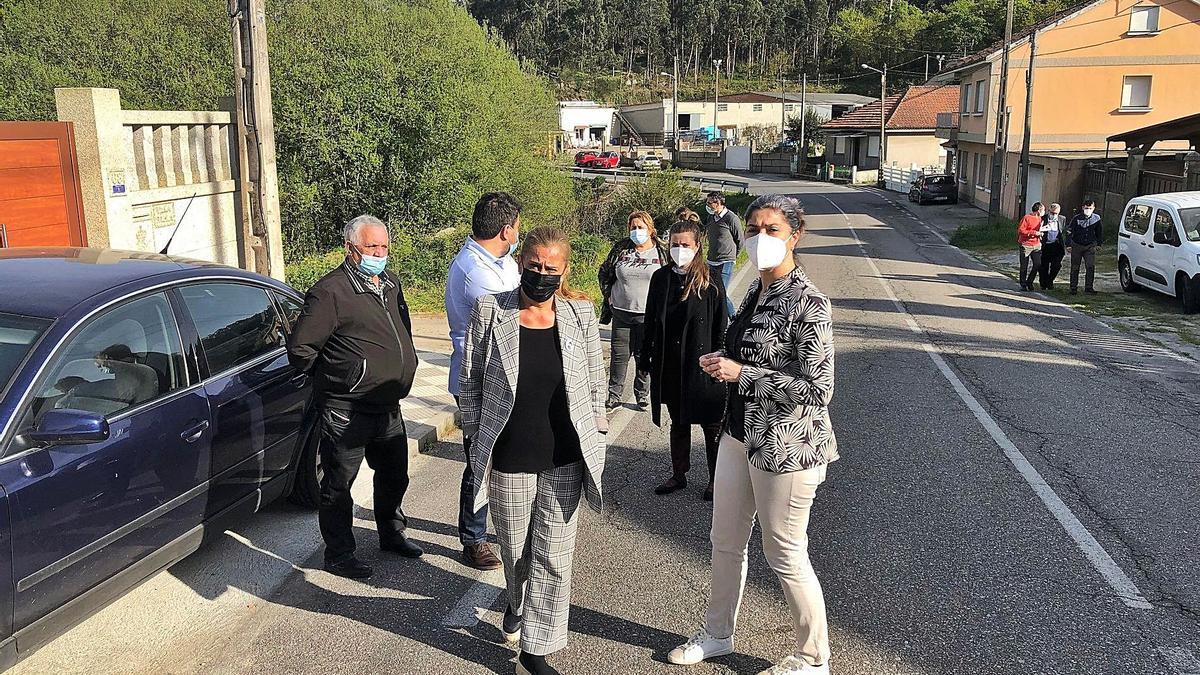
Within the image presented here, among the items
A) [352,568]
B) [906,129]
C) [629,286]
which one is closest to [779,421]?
[352,568]

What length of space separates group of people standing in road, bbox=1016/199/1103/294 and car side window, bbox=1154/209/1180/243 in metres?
0.99

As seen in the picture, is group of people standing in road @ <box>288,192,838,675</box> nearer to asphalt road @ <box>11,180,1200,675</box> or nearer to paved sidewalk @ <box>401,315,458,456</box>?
asphalt road @ <box>11,180,1200,675</box>

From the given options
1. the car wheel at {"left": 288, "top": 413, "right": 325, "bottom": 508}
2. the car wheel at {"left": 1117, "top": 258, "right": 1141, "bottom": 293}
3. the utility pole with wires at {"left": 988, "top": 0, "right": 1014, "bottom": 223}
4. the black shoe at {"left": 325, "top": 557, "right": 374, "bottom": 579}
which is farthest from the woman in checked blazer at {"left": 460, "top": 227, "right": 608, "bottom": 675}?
the utility pole with wires at {"left": 988, "top": 0, "right": 1014, "bottom": 223}

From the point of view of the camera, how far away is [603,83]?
404ft

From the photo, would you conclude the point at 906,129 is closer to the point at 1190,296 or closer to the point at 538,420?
the point at 1190,296

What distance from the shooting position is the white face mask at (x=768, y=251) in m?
3.65

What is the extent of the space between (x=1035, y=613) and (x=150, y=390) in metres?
4.27

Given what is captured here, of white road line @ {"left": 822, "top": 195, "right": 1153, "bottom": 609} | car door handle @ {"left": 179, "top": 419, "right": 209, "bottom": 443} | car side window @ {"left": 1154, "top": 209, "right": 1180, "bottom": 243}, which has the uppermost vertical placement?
car side window @ {"left": 1154, "top": 209, "right": 1180, "bottom": 243}

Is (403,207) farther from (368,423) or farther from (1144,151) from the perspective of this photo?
(1144,151)

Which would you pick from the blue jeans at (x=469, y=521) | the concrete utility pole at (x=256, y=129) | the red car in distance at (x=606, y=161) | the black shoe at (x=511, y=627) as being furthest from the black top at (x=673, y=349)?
the red car in distance at (x=606, y=161)

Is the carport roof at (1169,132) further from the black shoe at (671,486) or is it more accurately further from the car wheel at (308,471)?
the car wheel at (308,471)

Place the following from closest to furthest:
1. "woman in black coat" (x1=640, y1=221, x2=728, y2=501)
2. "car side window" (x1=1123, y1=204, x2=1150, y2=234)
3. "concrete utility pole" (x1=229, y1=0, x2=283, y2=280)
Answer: "woman in black coat" (x1=640, y1=221, x2=728, y2=501), "concrete utility pole" (x1=229, y1=0, x2=283, y2=280), "car side window" (x1=1123, y1=204, x2=1150, y2=234)

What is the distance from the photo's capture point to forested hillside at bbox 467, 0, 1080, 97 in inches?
5021

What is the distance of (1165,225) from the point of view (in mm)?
14953
